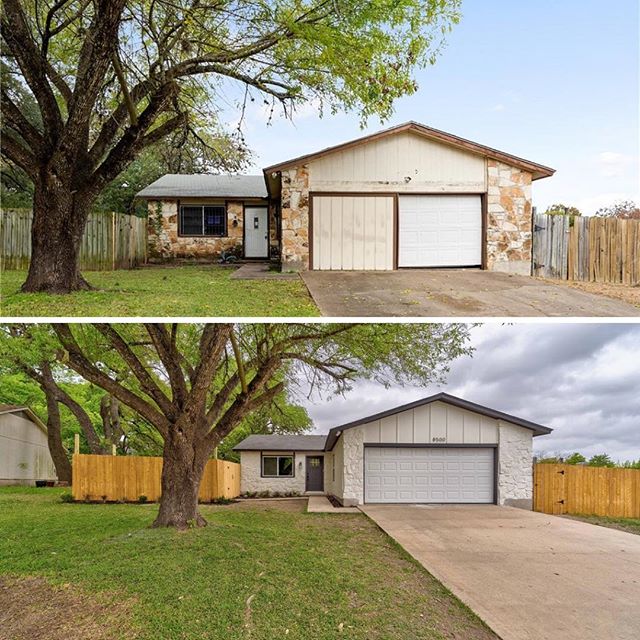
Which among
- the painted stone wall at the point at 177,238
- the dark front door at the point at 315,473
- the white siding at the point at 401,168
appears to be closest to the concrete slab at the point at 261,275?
the white siding at the point at 401,168

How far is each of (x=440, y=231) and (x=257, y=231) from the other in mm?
5995

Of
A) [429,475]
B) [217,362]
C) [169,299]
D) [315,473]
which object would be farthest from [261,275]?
[315,473]

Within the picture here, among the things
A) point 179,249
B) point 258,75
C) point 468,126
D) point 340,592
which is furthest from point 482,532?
point 179,249

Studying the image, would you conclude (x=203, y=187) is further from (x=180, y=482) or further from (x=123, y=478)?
(x=180, y=482)

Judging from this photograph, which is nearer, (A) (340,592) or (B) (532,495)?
(A) (340,592)

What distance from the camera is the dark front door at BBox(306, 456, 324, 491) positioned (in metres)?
24.7

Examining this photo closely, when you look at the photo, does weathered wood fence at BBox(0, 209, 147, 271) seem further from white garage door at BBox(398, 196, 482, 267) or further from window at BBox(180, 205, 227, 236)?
white garage door at BBox(398, 196, 482, 267)

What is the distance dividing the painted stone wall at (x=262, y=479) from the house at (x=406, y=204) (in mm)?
11035

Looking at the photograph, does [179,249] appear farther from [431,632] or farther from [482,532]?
[431,632]

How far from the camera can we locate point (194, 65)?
443 inches

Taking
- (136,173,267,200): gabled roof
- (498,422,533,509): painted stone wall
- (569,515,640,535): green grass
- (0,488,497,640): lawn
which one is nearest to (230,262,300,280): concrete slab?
(136,173,267,200): gabled roof

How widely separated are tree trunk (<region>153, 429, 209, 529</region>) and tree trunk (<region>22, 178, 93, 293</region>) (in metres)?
3.27

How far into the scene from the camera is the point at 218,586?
7418 millimetres

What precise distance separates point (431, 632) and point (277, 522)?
7.31m
